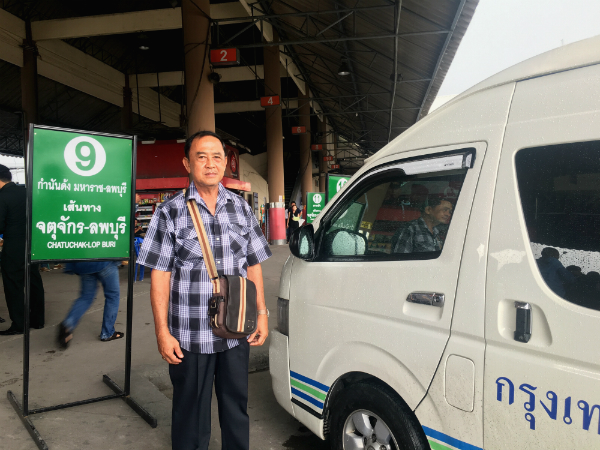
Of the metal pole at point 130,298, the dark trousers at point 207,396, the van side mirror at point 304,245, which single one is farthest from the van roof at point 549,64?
the metal pole at point 130,298

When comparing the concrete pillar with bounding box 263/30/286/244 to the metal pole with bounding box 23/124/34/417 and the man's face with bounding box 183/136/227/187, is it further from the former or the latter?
the man's face with bounding box 183/136/227/187

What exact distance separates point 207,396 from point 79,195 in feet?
6.68

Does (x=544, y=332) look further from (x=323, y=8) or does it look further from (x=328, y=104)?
(x=328, y=104)

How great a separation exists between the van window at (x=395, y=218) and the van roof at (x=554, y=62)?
0.40m

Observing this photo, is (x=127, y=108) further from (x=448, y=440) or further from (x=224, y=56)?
(x=448, y=440)

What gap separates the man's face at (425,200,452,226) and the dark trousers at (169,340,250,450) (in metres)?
1.17

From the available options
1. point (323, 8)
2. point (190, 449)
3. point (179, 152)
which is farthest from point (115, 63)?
point (190, 449)

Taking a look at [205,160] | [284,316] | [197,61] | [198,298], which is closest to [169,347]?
[198,298]

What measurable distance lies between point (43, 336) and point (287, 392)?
4190mm

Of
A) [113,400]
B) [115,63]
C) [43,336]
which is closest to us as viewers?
[113,400]

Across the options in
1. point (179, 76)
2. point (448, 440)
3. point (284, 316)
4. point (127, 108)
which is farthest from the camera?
point (179, 76)

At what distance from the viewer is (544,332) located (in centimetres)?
164

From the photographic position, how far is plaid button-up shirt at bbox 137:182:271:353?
240 cm

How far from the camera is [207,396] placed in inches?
100
